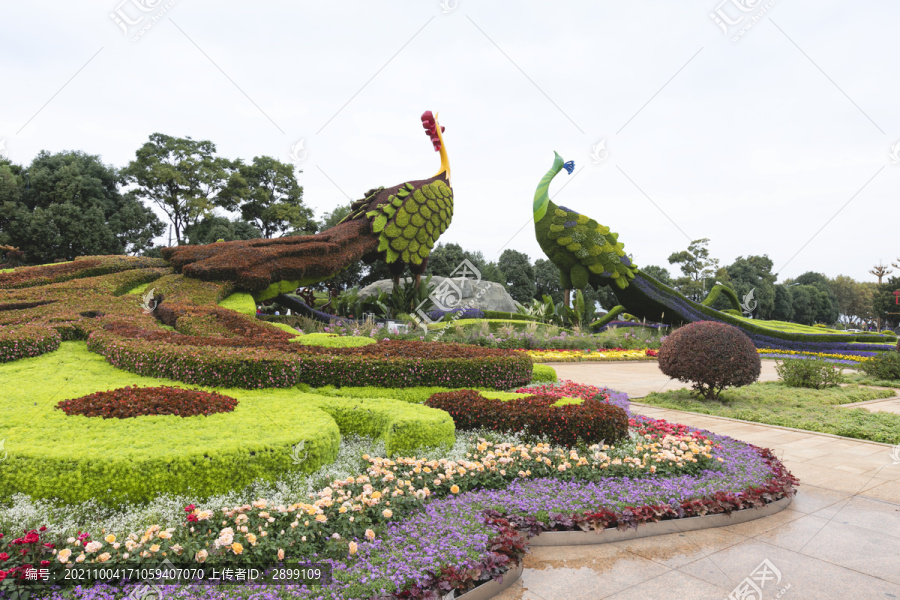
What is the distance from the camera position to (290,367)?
5.98m

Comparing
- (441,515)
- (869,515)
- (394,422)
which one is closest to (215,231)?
(394,422)

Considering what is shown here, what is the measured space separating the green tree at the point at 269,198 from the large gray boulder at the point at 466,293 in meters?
8.29

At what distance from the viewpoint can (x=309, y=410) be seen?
4.72 meters

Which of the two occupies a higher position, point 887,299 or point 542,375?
point 887,299

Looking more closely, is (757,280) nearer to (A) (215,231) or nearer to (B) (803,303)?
(B) (803,303)

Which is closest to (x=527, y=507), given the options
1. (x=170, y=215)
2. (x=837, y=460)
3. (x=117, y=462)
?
(x=117, y=462)

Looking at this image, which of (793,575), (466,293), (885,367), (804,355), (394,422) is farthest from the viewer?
(466,293)

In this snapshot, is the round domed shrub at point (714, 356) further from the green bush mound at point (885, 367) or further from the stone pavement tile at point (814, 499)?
the green bush mound at point (885, 367)

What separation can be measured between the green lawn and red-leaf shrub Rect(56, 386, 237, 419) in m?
6.92

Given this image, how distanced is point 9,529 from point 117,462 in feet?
1.91

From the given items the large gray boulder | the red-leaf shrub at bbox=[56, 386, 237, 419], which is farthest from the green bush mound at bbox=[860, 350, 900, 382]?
the red-leaf shrub at bbox=[56, 386, 237, 419]

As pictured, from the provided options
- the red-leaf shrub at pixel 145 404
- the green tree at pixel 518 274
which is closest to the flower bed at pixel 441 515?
the red-leaf shrub at pixel 145 404

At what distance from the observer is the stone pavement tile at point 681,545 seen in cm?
322

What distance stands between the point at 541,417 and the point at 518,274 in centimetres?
3914
